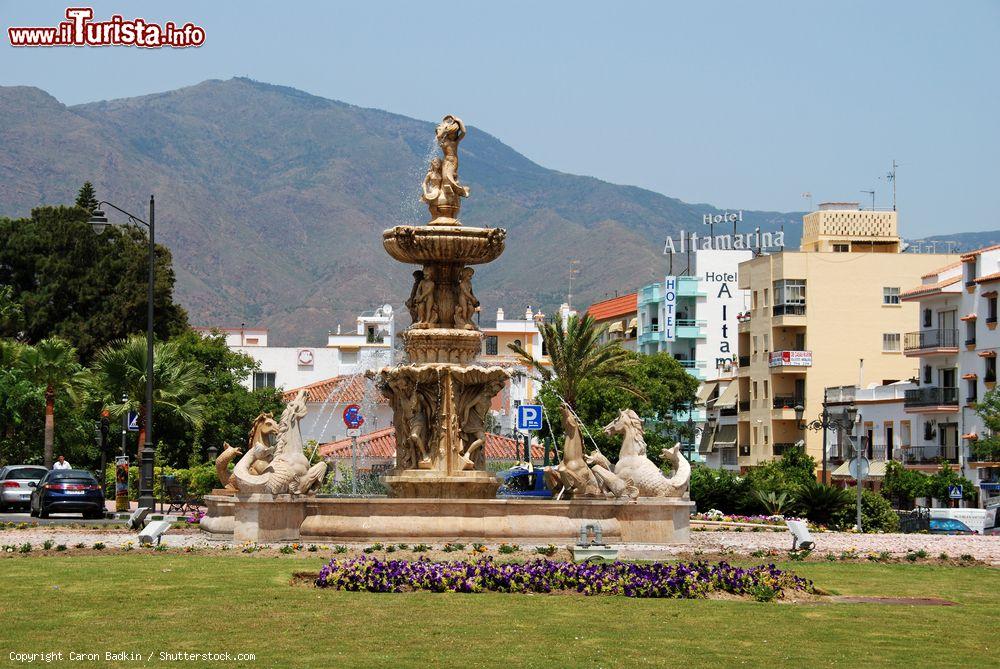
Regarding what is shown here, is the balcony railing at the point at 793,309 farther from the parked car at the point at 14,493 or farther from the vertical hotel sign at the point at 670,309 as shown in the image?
the parked car at the point at 14,493

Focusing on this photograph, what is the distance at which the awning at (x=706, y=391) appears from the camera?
103625mm

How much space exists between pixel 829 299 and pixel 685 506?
60598 mm

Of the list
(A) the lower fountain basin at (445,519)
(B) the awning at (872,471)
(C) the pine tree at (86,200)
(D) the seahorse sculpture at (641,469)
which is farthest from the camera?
(C) the pine tree at (86,200)

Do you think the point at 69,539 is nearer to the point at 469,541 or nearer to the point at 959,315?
the point at 469,541

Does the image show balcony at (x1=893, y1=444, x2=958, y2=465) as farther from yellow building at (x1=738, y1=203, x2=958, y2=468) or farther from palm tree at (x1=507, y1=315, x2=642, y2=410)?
palm tree at (x1=507, y1=315, x2=642, y2=410)

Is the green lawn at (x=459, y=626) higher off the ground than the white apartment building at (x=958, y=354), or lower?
lower

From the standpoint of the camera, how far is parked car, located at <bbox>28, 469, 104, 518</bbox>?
132 feet

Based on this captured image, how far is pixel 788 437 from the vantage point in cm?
8588

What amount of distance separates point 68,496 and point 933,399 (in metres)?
42.3

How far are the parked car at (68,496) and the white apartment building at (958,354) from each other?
3763cm

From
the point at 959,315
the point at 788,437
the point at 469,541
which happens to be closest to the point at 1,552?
the point at 469,541

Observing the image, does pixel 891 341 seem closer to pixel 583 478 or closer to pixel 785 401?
pixel 785 401

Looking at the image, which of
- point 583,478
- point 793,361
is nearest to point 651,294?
point 793,361

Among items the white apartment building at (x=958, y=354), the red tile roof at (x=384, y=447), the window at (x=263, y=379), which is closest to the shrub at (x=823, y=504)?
the red tile roof at (x=384, y=447)
